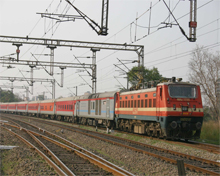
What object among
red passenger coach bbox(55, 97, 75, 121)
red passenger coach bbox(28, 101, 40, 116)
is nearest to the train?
red passenger coach bbox(55, 97, 75, 121)

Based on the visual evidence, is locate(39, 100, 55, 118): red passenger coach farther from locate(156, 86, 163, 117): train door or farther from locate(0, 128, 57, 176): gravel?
locate(0, 128, 57, 176): gravel

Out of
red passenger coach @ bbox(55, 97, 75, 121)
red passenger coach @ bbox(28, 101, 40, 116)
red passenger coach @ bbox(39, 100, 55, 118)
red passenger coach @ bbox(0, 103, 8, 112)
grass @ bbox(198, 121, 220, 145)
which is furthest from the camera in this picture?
red passenger coach @ bbox(0, 103, 8, 112)

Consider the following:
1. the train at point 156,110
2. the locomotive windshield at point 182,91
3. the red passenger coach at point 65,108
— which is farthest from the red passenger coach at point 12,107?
the locomotive windshield at point 182,91

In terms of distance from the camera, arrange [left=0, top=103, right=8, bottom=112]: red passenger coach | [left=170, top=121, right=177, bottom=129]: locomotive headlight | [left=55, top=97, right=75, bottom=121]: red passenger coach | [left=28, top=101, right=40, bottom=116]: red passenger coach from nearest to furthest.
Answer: [left=170, top=121, right=177, bottom=129]: locomotive headlight, [left=55, top=97, right=75, bottom=121]: red passenger coach, [left=28, top=101, right=40, bottom=116]: red passenger coach, [left=0, top=103, right=8, bottom=112]: red passenger coach

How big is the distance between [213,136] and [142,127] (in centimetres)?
485

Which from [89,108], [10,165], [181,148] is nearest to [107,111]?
[89,108]

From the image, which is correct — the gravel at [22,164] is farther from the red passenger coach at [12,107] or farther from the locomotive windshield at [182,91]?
the red passenger coach at [12,107]

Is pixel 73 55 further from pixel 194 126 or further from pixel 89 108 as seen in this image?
pixel 194 126

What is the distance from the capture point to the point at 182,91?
55.6 ft

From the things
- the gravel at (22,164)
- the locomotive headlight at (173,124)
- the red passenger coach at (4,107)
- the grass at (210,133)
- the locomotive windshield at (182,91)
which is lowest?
the gravel at (22,164)

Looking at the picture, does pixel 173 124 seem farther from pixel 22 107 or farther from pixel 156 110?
pixel 22 107

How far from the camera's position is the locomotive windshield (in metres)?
16.7

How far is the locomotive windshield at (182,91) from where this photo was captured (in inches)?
656

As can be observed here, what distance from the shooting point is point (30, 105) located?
62125 mm
